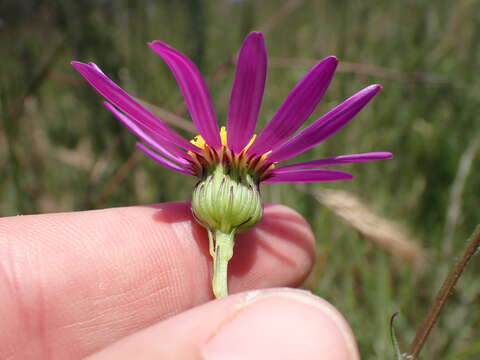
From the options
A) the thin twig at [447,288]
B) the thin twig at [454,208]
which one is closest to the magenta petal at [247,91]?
the thin twig at [447,288]

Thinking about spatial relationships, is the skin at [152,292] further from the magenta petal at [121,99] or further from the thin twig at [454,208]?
the thin twig at [454,208]

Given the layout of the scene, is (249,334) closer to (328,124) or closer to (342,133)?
(328,124)

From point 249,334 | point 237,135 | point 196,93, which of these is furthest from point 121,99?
point 249,334

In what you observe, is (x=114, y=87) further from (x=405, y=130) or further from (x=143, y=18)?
(x=405, y=130)

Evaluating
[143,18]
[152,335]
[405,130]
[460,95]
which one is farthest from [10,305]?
[460,95]

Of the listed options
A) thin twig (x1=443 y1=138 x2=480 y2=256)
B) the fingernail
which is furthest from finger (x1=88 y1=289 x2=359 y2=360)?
thin twig (x1=443 y1=138 x2=480 y2=256)
